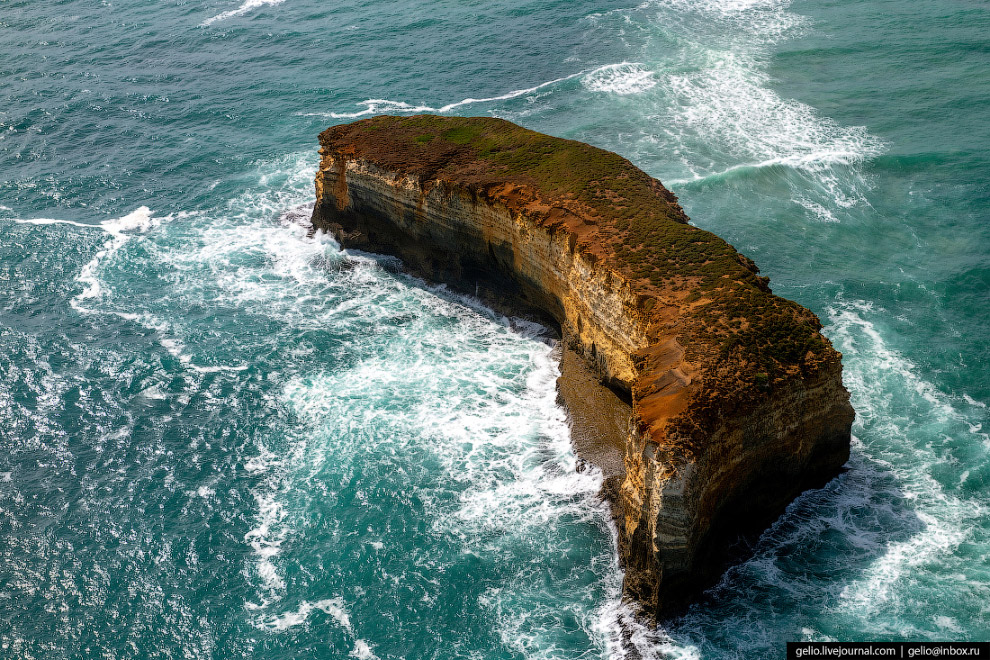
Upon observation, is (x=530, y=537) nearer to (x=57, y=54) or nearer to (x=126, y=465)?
(x=126, y=465)

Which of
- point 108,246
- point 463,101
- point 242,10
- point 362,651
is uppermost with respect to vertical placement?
point 242,10

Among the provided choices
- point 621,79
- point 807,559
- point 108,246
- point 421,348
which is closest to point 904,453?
point 807,559

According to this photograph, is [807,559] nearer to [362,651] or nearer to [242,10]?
[362,651]

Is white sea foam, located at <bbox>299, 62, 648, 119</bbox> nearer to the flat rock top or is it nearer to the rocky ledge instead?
the flat rock top

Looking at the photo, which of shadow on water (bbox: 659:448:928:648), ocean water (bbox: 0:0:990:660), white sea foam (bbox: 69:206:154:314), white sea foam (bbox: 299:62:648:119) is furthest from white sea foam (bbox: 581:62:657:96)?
shadow on water (bbox: 659:448:928:648)

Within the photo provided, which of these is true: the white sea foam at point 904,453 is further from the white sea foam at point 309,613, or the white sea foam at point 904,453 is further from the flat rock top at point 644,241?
the white sea foam at point 309,613

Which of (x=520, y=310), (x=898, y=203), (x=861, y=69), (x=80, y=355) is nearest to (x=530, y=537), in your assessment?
(x=520, y=310)
